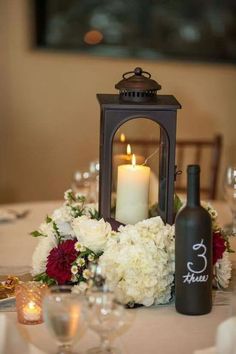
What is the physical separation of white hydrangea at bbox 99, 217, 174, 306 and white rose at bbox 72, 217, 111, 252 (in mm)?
22

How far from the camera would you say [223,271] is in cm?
178

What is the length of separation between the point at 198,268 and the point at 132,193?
287mm

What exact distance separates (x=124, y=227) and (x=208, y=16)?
2757mm

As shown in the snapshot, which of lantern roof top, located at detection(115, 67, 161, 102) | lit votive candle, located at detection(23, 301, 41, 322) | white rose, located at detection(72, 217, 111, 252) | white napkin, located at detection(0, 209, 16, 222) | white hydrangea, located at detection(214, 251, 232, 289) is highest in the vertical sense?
lantern roof top, located at detection(115, 67, 161, 102)

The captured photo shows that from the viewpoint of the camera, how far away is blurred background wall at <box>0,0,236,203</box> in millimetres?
4203

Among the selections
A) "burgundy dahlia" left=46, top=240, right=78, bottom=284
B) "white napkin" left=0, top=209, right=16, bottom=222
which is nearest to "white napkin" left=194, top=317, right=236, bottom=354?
"burgundy dahlia" left=46, top=240, right=78, bottom=284

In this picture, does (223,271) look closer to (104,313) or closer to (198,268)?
(198,268)

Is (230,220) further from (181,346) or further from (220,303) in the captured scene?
(181,346)

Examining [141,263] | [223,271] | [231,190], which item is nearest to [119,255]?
[141,263]

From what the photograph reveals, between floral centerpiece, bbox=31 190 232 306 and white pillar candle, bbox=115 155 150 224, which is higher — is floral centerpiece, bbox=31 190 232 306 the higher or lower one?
the lower one

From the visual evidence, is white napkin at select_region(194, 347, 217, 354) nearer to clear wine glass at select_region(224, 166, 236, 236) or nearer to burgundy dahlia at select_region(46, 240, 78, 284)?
burgundy dahlia at select_region(46, 240, 78, 284)

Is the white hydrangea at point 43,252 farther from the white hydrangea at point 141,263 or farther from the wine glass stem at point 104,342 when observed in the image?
the wine glass stem at point 104,342

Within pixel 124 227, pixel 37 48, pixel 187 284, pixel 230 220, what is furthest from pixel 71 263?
pixel 37 48

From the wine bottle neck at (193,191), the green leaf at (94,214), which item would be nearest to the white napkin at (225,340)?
A: the wine bottle neck at (193,191)
